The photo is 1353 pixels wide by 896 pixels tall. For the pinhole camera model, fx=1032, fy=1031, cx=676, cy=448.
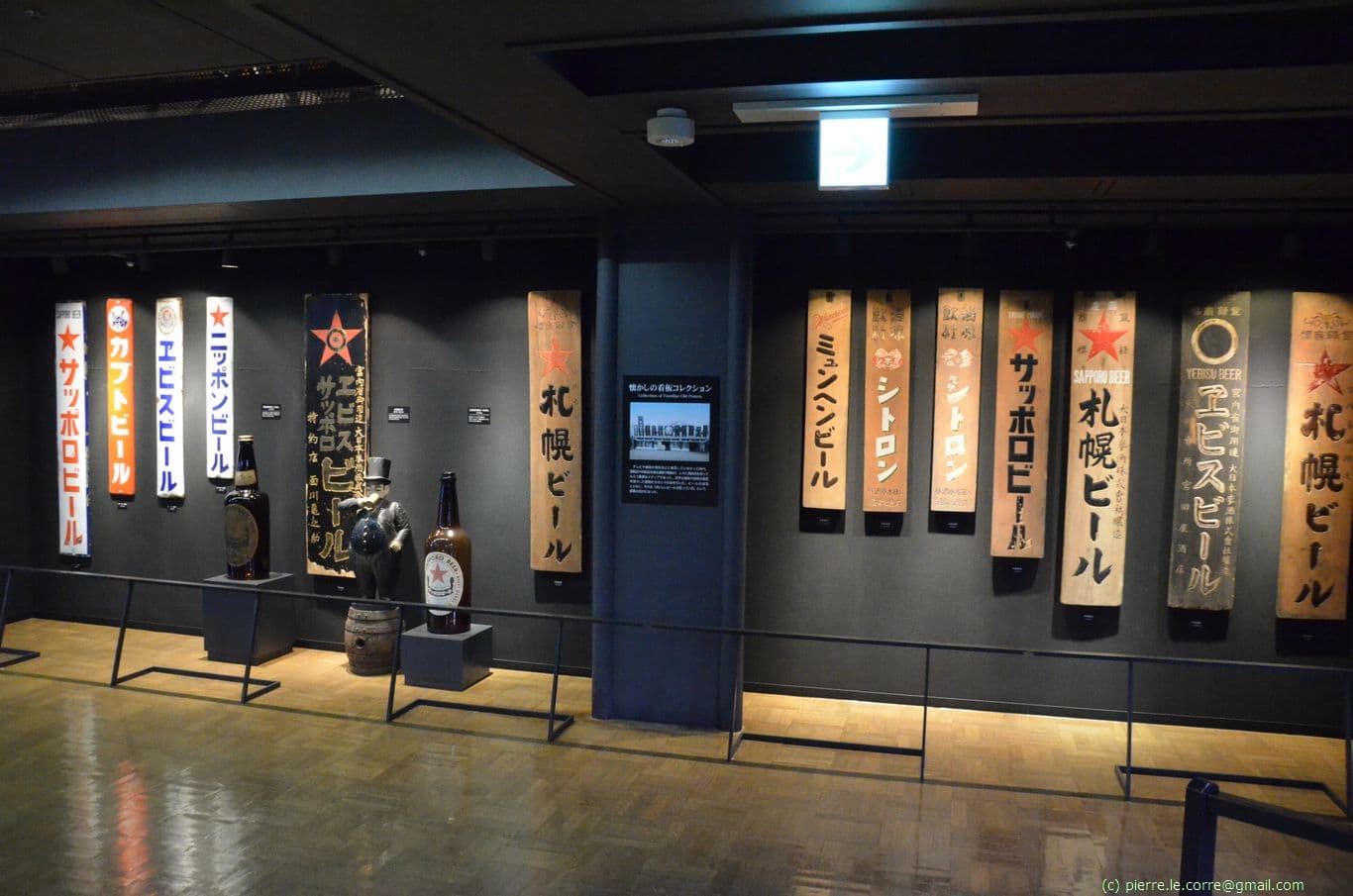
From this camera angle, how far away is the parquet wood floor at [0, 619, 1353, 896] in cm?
426

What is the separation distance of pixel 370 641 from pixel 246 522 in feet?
4.23

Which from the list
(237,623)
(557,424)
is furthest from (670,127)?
(237,623)

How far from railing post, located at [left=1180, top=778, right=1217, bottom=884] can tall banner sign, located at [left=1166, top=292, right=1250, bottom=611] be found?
3901 mm

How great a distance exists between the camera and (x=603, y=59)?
400 cm

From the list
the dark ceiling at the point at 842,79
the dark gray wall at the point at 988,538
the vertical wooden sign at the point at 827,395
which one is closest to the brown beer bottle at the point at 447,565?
the dark gray wall at the point at 988,538

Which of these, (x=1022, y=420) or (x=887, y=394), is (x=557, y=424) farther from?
(x=1022, y=420)

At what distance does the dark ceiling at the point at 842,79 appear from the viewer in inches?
126

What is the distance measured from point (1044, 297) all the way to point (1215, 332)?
994 millimetres

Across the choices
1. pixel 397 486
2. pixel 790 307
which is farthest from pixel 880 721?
pixel 397 486

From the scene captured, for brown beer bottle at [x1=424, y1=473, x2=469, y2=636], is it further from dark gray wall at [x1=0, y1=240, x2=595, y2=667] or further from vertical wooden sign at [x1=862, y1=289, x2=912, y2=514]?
vertical wooden sign at [x1=862, y1=289, x2=912, y2=514]

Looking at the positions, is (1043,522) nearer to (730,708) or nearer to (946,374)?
(946,374)

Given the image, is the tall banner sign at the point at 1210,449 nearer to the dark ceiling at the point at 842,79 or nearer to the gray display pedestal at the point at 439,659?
the dark ceiling at the point at 842,79

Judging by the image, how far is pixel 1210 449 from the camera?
6.13 metres

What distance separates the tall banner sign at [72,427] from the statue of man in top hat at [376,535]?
273cm
